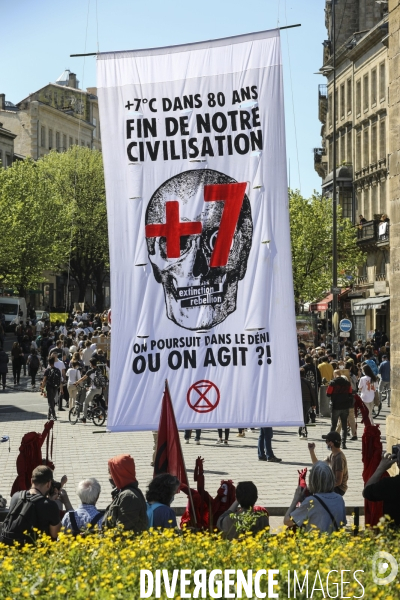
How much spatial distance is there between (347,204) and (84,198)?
65.9 feet

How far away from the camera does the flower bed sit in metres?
5.88

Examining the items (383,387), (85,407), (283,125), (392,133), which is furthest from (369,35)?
(283,125)

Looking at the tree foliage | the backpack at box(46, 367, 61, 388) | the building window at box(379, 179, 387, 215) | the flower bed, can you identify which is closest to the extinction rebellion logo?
the flower bed

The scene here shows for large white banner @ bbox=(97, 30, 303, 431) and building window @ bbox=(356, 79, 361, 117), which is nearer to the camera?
large white banner @ bbox=(97, 30, 303, 431)

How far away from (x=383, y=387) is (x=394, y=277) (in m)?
16.9

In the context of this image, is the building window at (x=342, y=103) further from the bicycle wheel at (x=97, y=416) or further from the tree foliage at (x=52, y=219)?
the bicycle wheel at (x=97, y=416)

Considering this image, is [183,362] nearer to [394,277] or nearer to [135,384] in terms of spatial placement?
[135,384]

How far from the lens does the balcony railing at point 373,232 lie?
194ft

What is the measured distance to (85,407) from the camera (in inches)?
981

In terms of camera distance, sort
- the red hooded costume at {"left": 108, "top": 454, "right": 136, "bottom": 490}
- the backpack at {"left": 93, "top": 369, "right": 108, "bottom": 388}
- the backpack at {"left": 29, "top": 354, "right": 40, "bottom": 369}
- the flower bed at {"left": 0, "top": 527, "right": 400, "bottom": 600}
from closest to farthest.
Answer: the flower bed at {"left": 0, "top": 527, "right": 400, "bottom": 600}, the red hooded costume at {"left": 108, "top": 454, "right": 136, "bottom": 490}, the backpack at {"left": 93, "top": 369, "right": 108, "bottom": 388}, the backpack at {"left": 29, "top": 354, "right": 40, "bottom": 369}

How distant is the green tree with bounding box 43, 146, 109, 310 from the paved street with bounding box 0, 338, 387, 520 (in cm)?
5295

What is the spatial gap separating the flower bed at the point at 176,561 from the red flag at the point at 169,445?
1.55ft

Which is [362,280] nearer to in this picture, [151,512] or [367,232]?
[367,232]

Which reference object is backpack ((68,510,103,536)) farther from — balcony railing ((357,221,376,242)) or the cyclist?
balcony railing ((357,221,376,242))
